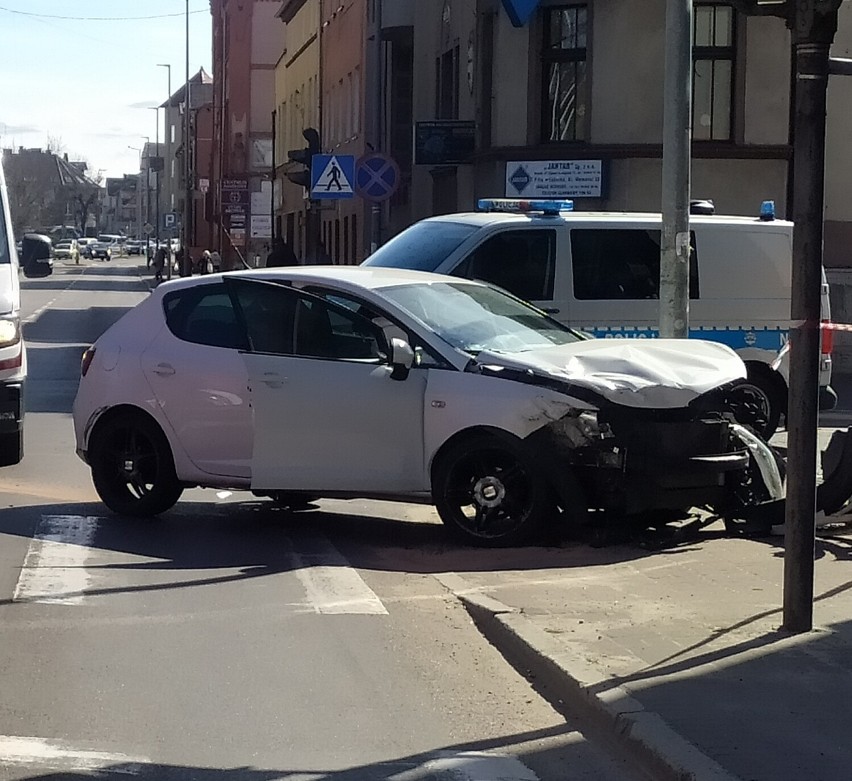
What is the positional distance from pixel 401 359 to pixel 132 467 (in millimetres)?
2175

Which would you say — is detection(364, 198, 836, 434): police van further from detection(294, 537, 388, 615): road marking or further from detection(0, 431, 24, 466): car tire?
detection(294, 537, 388, 615): road marking

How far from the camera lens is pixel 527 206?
49.9 feet

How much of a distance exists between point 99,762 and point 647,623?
2.90 m

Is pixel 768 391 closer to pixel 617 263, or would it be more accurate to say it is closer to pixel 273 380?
pixel 617 263

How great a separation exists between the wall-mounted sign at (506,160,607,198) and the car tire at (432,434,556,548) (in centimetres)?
1608

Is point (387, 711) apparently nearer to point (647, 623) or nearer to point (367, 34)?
point (647, 623)

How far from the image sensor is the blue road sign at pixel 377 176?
895 inches

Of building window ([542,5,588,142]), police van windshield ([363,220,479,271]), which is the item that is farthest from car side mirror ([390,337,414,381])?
building window ([542,5,588,142])

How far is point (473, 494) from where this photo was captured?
9680 millimetres

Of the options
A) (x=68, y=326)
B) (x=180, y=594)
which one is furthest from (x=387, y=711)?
(x=68, y=326)

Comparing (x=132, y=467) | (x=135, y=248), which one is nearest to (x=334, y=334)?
(x=132, y=467)

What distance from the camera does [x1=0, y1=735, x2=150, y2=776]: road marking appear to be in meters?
5.41

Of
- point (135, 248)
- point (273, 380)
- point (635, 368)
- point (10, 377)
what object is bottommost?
point (10, 377)

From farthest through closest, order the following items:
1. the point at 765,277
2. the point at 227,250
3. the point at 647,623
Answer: the point at 227,250, the point at 765,277, the point at 647,623
